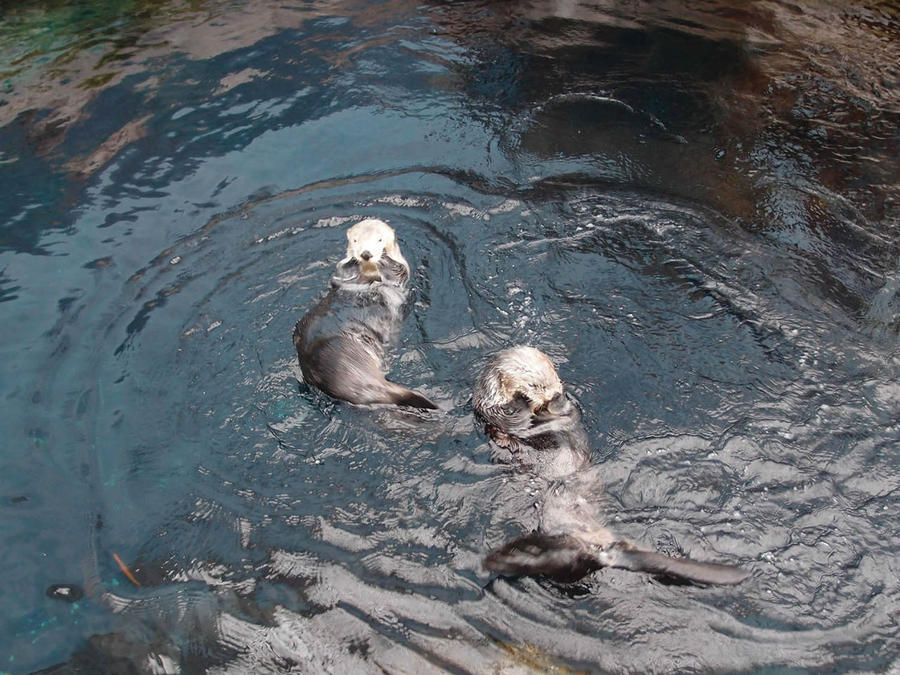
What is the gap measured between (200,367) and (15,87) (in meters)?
4.78

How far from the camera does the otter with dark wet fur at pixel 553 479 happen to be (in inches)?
105

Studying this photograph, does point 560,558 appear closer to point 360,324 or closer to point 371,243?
point 360,324

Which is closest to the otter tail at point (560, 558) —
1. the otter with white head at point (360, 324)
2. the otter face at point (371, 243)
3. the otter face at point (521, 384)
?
the otter face at point (521, 384)

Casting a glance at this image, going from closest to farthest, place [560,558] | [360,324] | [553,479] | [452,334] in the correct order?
[560,558] → [553,479] → [360,324] → [452,334]

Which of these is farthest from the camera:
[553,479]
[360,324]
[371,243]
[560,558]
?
[371,243]

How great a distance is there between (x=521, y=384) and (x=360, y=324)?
1033 mm

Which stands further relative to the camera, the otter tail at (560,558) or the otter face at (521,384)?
the otter face at (521,384)

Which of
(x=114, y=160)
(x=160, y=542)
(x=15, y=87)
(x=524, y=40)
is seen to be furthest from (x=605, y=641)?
(x=15, y=87)

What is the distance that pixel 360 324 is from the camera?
3.90 metres

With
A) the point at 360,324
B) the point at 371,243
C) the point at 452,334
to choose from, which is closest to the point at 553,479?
the point at 452,334

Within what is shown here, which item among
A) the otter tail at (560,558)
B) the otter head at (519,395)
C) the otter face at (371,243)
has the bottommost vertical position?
the otter tail at (560,558)

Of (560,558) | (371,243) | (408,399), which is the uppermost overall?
(371,243)

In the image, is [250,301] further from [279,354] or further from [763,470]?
[763,470]

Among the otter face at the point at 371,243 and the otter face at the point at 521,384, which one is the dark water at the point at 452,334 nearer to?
the otter face at the point at 521,384
